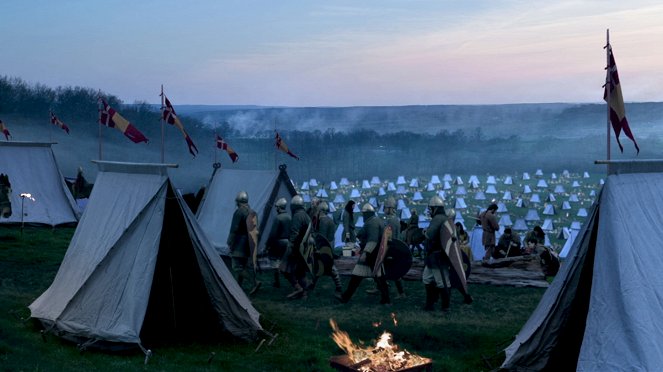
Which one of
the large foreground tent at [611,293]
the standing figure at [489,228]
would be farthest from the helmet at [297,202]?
the large foreground tent at [611,293]

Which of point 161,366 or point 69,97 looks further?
point 69,97

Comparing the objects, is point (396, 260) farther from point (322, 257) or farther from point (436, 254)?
point (322, 257)

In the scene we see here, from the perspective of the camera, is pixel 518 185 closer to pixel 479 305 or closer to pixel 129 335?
pixel 479 305

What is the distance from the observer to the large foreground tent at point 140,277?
1128cm

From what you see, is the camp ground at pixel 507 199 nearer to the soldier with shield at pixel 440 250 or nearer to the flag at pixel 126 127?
the soldier with shield at pixel 440 250

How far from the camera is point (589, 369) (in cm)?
870

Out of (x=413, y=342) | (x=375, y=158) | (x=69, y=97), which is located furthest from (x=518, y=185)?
(x=413, y=342)

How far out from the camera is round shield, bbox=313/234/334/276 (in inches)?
629

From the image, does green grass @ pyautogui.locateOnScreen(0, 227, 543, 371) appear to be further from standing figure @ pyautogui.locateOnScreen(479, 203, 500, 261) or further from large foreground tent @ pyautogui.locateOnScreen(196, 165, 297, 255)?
standing figure @ pyautogui.locateOnScreen(479, 203, 500, 261)

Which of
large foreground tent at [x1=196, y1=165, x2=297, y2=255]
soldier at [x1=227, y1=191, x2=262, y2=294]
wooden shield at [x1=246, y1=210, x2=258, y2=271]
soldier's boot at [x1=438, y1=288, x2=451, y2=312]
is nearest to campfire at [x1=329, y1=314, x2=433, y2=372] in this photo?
soldier's boot at [x1=438, y1=288, x2=451, y2=312]

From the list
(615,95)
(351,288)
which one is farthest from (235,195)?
(615,95)

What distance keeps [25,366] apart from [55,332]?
1.63 metres

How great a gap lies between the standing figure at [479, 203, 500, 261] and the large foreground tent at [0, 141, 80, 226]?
45.8ft

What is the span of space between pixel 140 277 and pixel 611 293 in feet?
21.0
